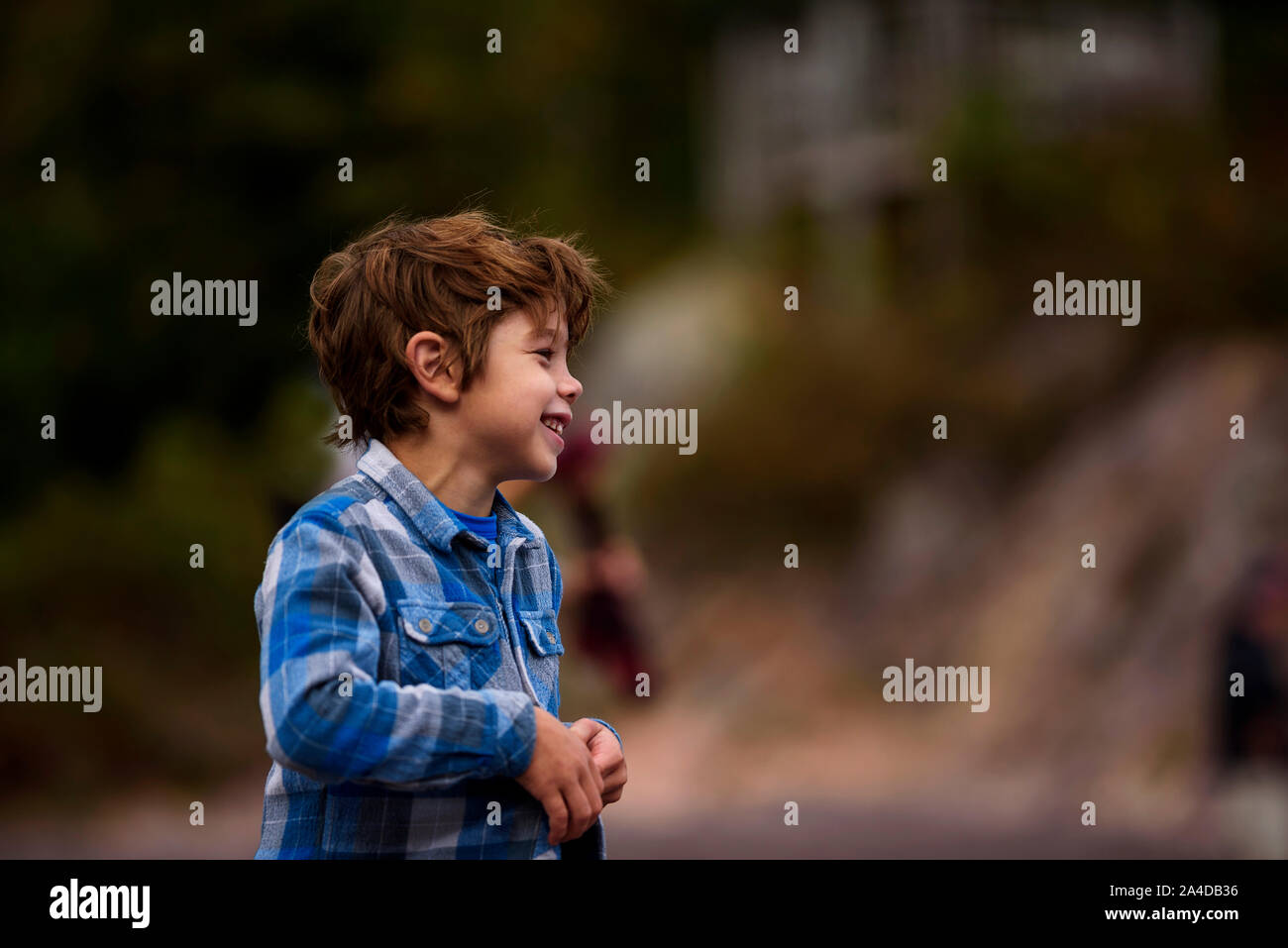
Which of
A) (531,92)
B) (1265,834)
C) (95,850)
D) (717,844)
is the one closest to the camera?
(1265,834)

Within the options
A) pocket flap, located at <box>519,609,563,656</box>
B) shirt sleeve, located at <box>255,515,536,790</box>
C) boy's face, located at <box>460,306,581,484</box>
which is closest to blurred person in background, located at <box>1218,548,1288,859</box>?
pocket flap, located at <box>519,609,563,656</box>

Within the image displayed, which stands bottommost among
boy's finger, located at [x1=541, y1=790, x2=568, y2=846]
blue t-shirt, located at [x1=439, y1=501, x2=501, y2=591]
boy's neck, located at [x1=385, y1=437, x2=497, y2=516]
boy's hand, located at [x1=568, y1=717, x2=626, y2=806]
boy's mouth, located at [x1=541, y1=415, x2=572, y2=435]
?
boy's finger, located at [x1=541, y1=790, x2=568, y2=846]

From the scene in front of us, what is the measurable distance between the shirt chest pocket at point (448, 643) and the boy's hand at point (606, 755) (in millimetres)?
131

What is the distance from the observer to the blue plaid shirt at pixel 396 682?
4.90 ft

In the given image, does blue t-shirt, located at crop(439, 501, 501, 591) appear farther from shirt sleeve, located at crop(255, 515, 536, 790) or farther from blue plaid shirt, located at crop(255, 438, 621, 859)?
shirt sleeve, located at crop(255, 515, 536, 790)

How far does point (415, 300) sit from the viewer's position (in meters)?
1.74

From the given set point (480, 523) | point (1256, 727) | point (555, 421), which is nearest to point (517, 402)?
point (555, 421)

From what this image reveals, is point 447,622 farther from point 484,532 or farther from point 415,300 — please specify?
point 415,300

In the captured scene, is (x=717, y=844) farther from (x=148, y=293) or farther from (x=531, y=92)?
(x=531, y=92)

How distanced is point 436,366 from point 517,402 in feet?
0.35

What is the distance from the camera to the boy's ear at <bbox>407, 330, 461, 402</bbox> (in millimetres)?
1715

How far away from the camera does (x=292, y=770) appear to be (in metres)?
1.61
